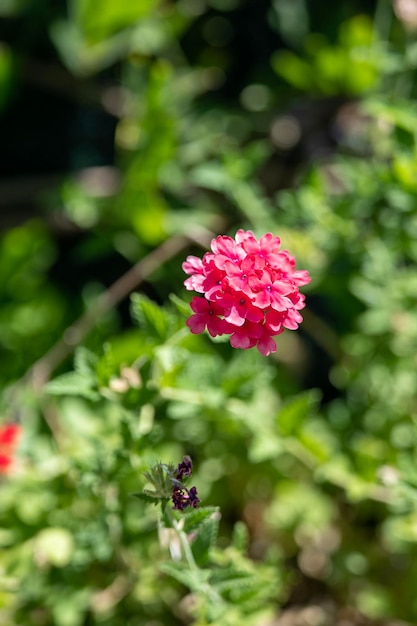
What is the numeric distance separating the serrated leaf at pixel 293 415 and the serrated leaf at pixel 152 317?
1.08 ft

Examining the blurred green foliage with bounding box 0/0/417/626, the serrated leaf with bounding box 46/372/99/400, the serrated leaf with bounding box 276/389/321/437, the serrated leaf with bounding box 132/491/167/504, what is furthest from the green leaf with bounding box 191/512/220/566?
the serrated leaf with bounding box 276/389/321/437

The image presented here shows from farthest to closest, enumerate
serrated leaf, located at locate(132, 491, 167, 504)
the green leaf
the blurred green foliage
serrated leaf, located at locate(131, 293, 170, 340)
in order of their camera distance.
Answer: the blurred green foliage
serrated leaf, located at locate(131, 293, 170, 340)
the green leaf
serrated leaf, located at locate(132, 491, 167, 504)

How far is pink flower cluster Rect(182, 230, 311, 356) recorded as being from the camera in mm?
1091

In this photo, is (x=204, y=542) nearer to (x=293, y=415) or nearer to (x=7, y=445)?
(x=293, y=415)

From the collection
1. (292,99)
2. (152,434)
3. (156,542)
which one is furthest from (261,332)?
(292,99)

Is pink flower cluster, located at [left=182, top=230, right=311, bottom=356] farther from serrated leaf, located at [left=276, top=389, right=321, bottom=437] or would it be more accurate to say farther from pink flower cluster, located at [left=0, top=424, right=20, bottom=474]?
pink flower cluster, located at [left=0, top=424, right=20, bottom=474]

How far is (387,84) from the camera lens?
2.16m

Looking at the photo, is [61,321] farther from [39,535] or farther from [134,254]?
[39,535]

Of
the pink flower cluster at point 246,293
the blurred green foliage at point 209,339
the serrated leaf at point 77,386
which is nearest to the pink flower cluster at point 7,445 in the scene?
the blurred green foliage at point 209,339

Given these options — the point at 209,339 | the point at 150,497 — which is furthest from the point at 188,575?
the point at 209,339

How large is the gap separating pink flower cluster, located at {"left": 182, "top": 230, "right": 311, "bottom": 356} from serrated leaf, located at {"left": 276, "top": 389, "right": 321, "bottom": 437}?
1.47 feet

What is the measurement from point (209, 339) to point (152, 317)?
742mm

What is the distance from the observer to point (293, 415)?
1.56 m

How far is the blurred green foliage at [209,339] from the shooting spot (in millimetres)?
1473
